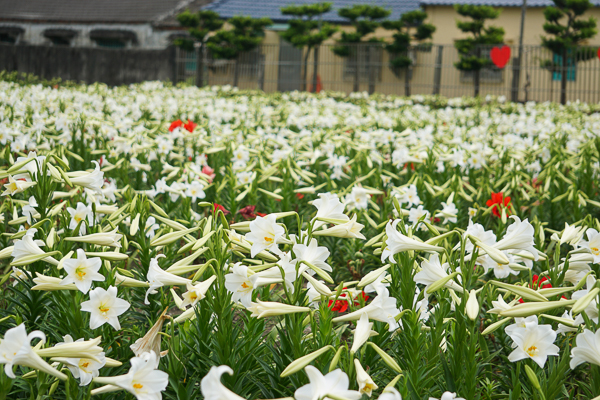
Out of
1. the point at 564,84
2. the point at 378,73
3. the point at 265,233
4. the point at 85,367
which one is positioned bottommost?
the point at 85,367

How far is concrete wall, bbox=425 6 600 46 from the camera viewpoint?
977 inches

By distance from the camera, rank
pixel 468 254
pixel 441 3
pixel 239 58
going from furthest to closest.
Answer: pixel 441 3 → pixel 239 58 → pixel 468 254

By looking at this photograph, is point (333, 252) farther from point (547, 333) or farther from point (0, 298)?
point (547, 333)

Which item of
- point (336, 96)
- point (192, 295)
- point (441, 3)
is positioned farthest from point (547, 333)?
point (441, 3)

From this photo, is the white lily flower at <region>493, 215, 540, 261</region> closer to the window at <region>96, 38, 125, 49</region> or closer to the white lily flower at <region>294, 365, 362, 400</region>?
the white lily flower at <region>294, 365, 362, 400</region>

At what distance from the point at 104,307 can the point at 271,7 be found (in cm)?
2817

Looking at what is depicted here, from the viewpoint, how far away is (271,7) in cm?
2814

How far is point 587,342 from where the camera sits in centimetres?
133

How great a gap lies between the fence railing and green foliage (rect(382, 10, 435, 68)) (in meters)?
0.39

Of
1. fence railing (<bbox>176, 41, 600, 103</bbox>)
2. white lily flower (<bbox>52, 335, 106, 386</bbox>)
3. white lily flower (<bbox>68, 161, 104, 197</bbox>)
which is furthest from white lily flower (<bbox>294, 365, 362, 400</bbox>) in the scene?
fence railing (<bbox>176, 41, 600, 103</bbox>)

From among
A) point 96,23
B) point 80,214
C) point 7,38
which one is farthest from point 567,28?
point 7,38

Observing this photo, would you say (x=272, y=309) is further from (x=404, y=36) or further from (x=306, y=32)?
(x=306, y=32)

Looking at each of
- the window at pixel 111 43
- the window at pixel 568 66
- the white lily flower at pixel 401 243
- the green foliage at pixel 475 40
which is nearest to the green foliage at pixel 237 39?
the green foliage at pixel 475 40

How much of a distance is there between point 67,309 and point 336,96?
1388cm
